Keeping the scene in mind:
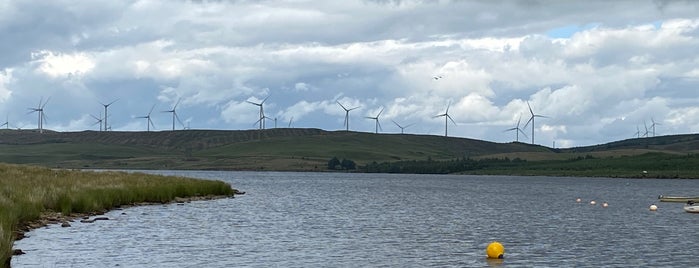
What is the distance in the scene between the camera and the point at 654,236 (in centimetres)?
6756

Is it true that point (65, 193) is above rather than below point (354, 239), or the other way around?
above

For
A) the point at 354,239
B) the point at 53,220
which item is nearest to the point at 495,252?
the point at 354,239

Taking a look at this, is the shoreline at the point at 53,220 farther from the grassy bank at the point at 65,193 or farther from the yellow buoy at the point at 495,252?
the yellow buoy at the point at 495,252

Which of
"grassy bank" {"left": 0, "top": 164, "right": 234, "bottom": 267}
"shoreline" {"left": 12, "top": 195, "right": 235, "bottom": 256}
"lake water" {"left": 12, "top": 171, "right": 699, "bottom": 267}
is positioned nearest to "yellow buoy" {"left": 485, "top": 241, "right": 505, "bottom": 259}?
"lake water" {"left": 12, "top": 171, "right": 699, "bottom": 267}

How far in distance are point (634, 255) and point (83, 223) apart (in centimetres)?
3473

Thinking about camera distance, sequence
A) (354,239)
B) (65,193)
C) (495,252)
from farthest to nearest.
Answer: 1. (65,193)
2. (354,239)
3. (495,252)

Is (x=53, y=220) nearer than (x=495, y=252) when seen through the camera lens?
No

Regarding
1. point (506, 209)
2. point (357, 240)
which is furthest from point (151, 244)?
point (506, 209)

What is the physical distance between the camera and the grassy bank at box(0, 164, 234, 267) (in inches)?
2124

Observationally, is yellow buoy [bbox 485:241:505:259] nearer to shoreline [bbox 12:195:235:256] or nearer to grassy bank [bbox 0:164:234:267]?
shoreline [bbox 12:195:235:256]

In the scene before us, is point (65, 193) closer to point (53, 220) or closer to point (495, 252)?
point (53, 220)

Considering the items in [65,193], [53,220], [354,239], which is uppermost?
[65,193]

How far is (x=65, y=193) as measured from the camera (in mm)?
70750

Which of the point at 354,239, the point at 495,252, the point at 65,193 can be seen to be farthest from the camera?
the point at 65,193
